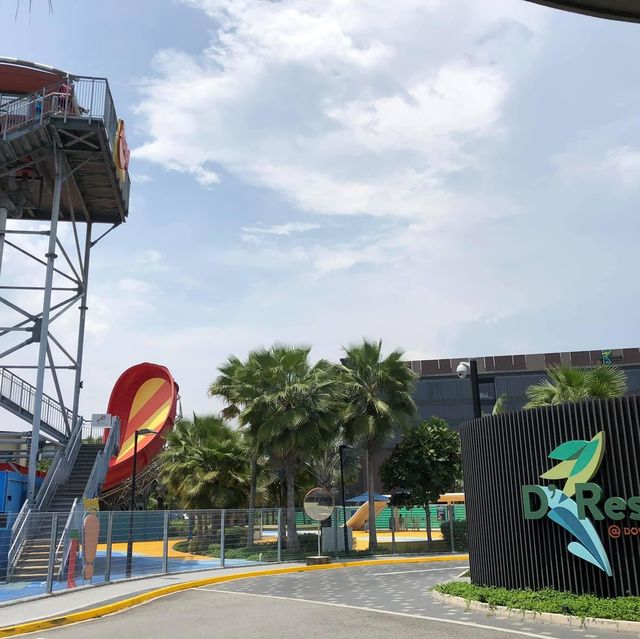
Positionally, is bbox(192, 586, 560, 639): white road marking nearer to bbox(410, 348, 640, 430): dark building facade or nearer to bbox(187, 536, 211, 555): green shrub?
bbox(187, 536, 211, 555): green shrub

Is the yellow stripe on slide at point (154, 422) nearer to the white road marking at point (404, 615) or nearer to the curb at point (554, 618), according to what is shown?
the white road marking at point (404, 615)

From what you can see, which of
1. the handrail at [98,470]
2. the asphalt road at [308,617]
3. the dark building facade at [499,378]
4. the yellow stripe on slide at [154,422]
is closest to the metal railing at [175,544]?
the handrail at [98,470]

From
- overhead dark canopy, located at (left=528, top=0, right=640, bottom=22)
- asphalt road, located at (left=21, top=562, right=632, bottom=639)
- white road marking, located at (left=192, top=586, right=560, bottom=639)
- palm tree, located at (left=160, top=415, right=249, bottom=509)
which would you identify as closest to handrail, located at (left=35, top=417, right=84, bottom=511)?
palm tree, located at (left=160, top=415, right=249, bottom=509)

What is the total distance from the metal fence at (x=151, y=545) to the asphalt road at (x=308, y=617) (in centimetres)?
312

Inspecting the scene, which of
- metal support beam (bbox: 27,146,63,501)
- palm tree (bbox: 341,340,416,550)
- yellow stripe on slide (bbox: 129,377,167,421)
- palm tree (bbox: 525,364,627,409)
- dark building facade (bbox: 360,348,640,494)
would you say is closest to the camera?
palm tree (bbox: 525,364,627,409)

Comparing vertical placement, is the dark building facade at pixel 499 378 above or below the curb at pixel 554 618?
above

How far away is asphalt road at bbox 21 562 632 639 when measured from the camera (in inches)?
425

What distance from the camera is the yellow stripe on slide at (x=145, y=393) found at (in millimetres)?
37375

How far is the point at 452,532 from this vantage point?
102 feet

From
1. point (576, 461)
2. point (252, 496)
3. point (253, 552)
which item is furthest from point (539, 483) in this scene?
point (252, 496)

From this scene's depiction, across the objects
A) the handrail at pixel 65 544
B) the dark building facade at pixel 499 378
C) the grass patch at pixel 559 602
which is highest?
the dark building facade at pixel 499 378

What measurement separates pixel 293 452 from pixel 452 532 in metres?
8.82

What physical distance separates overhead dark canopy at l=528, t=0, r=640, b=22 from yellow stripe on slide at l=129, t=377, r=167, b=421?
3435 cm

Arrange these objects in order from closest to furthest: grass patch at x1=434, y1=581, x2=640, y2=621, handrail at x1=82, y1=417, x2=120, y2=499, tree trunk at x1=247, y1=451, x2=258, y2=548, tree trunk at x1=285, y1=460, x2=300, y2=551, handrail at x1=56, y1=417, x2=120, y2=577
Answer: grass patch at x1=434, y1=581, x2=640, y2=621
handrail at x1=56, y1=417, x2=120, y2=577
handrail at x1=82, y1=417, x2=120, y2=499
tree trunk at x1=247, y1=451, x2=258, y2=548
tree trunk at x1=285, y1=460, x2=300, y2=551
